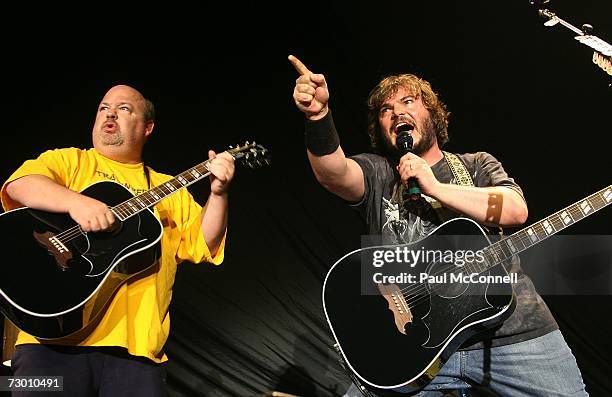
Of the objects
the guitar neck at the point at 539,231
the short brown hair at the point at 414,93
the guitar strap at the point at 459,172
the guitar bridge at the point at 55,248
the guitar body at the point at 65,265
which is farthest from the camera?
the short brown hair at the point at 414,93

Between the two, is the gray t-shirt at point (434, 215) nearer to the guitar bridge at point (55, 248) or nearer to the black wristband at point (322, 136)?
the black wristband at point (322, 136)

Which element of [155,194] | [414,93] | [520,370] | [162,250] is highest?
[414,93]

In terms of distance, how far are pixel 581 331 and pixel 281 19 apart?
236cm

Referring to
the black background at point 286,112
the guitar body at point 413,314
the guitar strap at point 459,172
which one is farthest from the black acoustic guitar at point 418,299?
the black background at point 286,112

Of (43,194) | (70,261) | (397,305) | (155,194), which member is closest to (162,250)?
(155,194)

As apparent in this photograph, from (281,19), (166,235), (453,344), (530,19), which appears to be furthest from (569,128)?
(166,235)

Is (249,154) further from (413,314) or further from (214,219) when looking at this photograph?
(413,314)

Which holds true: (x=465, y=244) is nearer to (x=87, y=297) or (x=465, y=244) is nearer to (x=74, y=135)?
(x=87, y=297)

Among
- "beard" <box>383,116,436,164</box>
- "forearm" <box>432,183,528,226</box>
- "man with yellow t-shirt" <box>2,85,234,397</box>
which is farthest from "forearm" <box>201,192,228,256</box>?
Answer: "forearm" <box>432,183,528,226</box>

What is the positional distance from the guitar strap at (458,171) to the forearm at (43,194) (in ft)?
4.35

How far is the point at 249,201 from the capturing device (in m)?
3.75

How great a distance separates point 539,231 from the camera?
246 centimetres

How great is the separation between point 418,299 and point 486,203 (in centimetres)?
39

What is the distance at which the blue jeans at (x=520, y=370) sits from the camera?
7.49 ft
